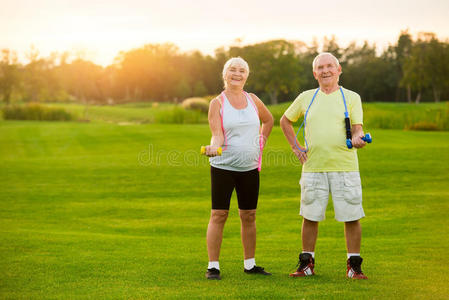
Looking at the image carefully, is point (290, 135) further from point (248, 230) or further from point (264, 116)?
point (248, 230)

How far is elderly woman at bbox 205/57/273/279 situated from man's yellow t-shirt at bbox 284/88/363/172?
1.63 feet

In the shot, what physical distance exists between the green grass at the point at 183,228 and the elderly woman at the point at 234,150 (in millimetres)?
536

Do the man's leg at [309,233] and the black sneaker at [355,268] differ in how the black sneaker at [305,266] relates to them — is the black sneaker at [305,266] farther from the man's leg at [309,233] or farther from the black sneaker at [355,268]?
the black sneaker at [355,268]

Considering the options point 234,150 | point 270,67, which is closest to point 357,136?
point 234,150

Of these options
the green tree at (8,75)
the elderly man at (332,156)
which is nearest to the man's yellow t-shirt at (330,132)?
the elderly man at (332,156)

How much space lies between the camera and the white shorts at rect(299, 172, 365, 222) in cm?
466

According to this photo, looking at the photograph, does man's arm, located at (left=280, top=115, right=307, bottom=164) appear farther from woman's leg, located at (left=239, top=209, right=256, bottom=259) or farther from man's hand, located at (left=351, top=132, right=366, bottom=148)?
woman's leg, located at (left=239, top=209, right=256, bottom=259)

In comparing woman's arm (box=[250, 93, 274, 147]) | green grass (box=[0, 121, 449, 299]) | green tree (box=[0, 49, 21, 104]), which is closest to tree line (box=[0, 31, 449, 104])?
green tree (box=[0, 49, 21, 104])

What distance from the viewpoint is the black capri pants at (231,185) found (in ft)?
15.8

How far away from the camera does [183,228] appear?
8.72 m

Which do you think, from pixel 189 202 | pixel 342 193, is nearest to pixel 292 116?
pixel 342 193

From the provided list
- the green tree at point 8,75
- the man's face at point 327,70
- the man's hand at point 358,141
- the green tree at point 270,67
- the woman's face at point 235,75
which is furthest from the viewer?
the green tree at point 270,67

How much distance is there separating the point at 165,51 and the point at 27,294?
8223 cm

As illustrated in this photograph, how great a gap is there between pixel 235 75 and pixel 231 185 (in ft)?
3.34
